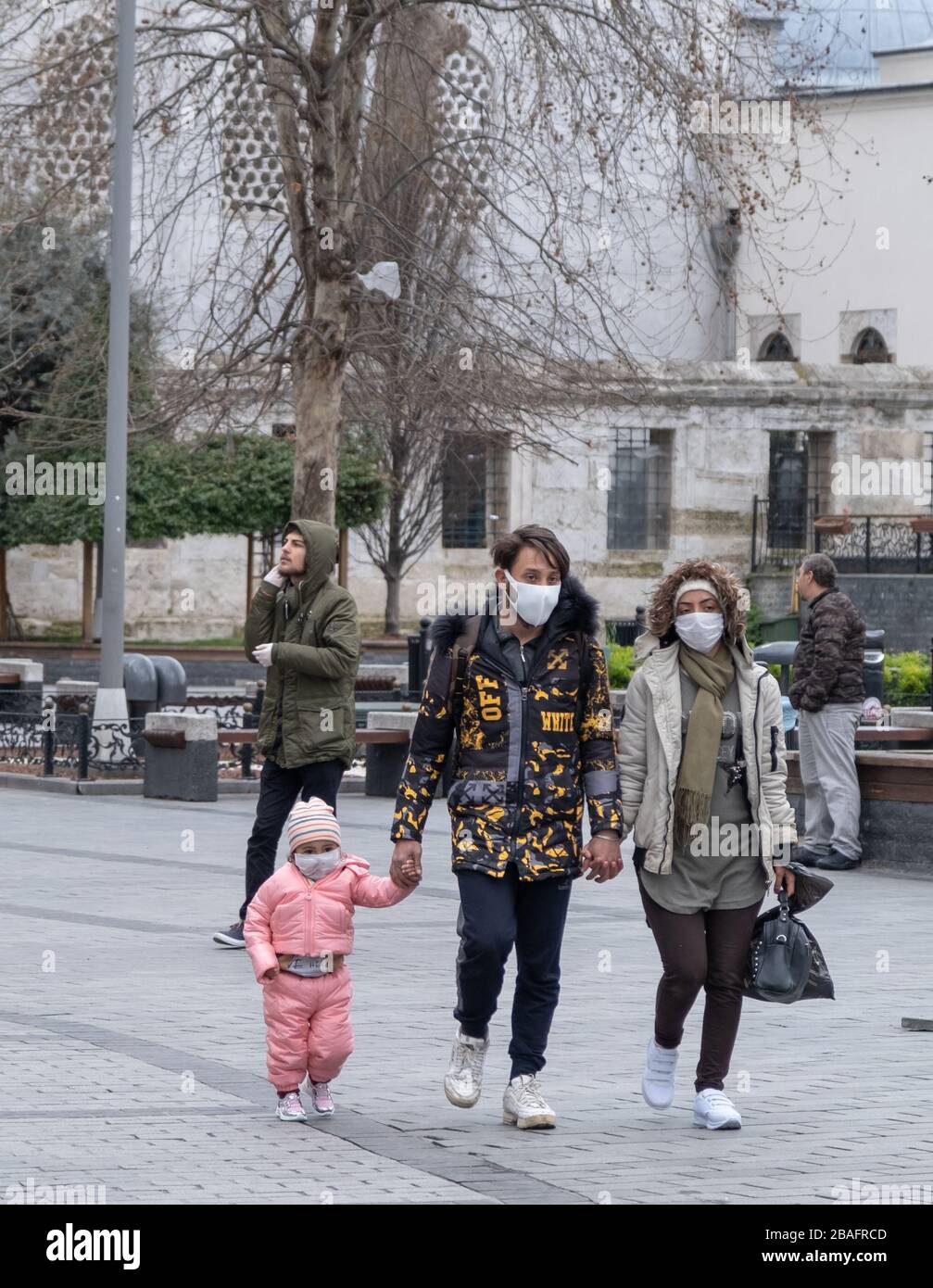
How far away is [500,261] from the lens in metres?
16.9

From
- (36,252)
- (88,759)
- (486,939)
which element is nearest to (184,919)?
(486,939)

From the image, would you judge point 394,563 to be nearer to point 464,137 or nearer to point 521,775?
point 464,137

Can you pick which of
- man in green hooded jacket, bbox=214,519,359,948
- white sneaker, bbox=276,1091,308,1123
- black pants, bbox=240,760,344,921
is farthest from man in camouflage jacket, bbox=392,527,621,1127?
black pants, bbox=240,760,344,921

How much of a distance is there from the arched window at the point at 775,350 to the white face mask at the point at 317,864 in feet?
123

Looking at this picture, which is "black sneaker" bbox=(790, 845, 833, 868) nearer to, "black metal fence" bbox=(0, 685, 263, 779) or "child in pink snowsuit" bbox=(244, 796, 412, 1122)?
"black metal fence" bbox=(0, 685, 263, 779)

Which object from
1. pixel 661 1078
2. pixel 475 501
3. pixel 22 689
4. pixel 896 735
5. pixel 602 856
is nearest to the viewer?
pixel 602 856

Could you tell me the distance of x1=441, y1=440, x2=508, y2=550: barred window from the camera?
3850 centimetres

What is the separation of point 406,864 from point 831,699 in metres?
7.04

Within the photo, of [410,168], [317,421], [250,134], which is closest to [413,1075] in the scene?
[317,421]

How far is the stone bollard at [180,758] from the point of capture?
16.7m

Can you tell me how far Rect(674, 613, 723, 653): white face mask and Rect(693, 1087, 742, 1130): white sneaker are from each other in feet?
4.20

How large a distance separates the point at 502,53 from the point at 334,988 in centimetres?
1265

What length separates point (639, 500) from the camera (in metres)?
38.2

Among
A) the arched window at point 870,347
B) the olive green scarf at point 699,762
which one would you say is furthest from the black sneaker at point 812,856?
the arched window at point 870,347
